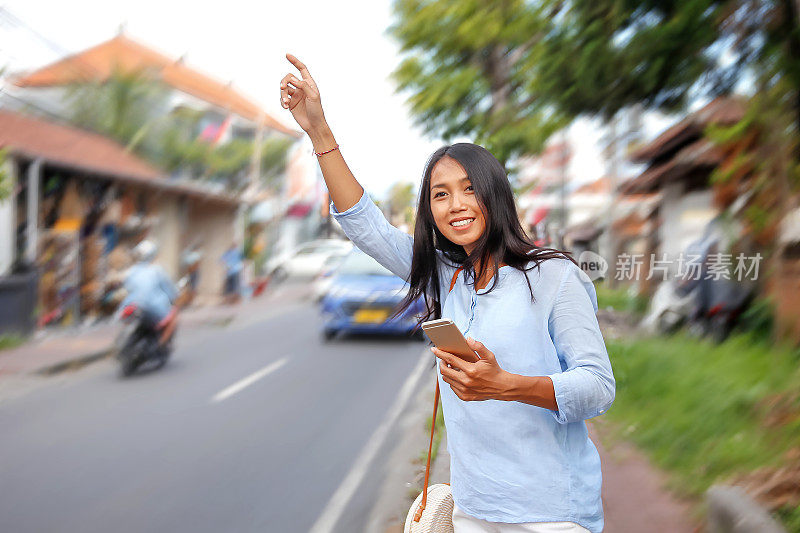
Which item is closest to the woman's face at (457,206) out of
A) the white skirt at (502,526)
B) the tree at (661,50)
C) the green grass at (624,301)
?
the white skirt at (502,526)

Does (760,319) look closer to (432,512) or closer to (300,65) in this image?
(432,512)

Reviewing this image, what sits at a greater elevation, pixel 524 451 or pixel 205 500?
pixel 524 451

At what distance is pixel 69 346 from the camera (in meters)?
10.1

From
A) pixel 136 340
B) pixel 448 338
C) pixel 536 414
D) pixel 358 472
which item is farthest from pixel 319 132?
pixel 136 340

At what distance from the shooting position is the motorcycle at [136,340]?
783 centimetres

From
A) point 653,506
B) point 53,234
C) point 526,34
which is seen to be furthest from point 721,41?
point 53,234

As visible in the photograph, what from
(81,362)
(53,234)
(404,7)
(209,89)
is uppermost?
(209,89)

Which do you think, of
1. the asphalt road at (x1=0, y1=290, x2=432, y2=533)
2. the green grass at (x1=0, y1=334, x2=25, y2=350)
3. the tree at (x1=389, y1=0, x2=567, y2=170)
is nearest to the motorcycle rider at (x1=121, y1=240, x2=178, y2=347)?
the asphalt road at (x1=0, y1=290, x2=432, y2=533)

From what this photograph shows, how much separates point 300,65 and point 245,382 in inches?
253

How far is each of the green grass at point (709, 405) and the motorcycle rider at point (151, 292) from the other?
214 inches

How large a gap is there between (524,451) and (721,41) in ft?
16.4

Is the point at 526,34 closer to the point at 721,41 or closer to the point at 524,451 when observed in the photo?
the point at 721,41

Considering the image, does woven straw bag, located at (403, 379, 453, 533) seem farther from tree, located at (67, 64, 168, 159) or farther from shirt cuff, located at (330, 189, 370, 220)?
tree, located at (67, 64, 168, 159)

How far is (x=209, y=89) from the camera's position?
2156 centimetres
